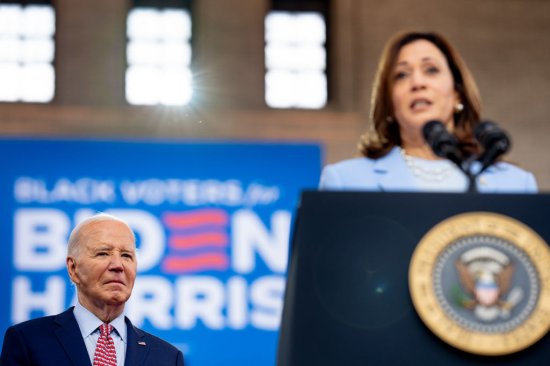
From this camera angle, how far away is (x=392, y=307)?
1.39m

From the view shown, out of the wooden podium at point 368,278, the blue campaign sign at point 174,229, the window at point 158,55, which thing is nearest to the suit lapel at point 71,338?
the wooden podium at point 368,278

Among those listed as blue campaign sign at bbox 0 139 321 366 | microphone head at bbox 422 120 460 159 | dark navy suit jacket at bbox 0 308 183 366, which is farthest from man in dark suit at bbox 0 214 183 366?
blue campaign sign at bbox 0 139 321 366

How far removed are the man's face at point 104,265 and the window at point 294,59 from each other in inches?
241

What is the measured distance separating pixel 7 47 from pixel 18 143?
1.28m

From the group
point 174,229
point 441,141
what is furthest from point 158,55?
point 441,141

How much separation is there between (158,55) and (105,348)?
246 inches

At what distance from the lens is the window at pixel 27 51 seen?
815 centimetres

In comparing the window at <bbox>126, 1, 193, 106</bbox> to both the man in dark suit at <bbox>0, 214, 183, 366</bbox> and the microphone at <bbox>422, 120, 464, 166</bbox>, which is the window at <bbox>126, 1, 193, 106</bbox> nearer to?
the man in dark suit at <bbox>0, 214, 183, 366</bbox>

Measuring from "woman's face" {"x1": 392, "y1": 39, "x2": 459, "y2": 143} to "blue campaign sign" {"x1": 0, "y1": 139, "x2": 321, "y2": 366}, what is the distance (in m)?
4.88

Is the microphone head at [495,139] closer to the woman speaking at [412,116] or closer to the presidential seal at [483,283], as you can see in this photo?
the presidential seal at [483,283]

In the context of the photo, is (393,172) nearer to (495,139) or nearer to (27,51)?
A: (495,139)

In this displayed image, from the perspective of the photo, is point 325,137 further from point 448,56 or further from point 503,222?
point 503,222

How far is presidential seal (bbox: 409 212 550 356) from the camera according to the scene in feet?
4.53

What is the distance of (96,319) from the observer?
226 cm
